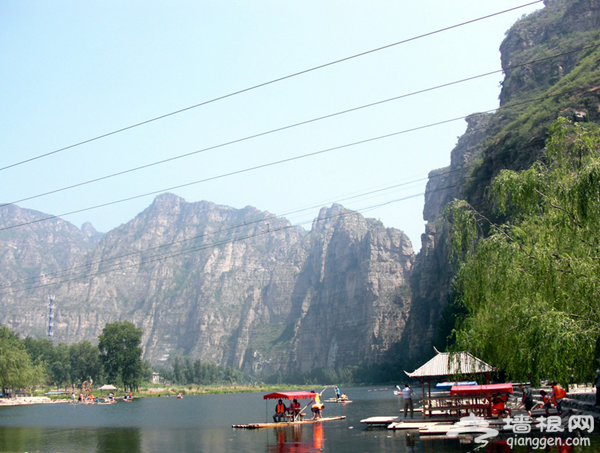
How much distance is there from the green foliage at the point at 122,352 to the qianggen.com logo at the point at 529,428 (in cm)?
14544

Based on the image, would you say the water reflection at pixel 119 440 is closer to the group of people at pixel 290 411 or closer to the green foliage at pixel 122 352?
the group of people at pixel 290 411

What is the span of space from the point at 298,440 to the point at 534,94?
113 meters

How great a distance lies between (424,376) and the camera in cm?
3691

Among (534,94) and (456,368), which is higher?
(534,94)

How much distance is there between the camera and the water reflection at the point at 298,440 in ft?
90.5

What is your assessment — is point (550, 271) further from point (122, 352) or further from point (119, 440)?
point (122, 352)

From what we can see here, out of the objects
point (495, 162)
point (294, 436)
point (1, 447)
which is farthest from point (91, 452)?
point (495, 162)

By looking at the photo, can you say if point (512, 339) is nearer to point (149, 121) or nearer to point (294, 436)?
point (294, 436)

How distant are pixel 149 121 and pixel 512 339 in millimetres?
20494

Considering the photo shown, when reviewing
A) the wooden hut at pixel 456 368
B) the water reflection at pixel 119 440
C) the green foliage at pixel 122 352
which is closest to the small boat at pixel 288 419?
the water reflection at pixel 119 440

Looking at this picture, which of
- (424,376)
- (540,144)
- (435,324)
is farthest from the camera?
(435,324)

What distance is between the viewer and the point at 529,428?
1081 inches

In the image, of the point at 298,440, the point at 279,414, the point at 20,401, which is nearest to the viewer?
the point at 298,440

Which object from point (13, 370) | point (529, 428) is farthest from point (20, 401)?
point (529, 428)
